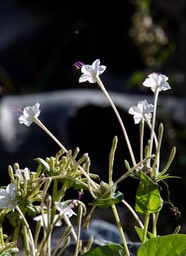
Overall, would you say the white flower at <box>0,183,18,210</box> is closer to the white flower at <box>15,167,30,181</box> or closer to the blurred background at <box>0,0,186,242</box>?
the white flower at <box>15,167,30,181</box>

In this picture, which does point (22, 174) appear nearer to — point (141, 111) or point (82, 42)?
point (141, 111)

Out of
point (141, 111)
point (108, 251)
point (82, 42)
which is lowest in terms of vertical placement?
point (108, 251)

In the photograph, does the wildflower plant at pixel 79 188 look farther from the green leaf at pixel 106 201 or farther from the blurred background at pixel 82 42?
the blurred background at pixel 82 42

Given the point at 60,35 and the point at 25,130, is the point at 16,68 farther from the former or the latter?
the point at 25,130

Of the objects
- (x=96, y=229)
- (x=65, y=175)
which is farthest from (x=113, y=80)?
(x=65, y=175)

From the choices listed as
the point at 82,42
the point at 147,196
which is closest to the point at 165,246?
the point at 147,196

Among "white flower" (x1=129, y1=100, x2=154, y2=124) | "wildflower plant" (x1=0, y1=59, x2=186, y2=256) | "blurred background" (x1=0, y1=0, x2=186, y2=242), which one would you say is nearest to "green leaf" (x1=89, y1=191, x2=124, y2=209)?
"wildflower plant" (x1=0, y1=59, x2=186, y2=256)

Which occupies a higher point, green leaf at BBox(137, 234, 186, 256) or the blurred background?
the blurred background
